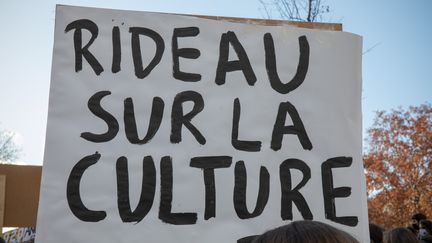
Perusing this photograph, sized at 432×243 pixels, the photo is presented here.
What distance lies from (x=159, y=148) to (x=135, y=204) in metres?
0.24

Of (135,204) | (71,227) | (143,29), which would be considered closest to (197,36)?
(143,29)

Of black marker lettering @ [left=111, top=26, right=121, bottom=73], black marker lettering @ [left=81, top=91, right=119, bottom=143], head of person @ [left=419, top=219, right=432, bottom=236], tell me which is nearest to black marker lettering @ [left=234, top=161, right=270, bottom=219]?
black marker lettering @ [left=81, top=91, right=119, bottom=143]

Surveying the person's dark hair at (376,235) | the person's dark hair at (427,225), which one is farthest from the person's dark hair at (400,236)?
the person's dark hair at (427,225)

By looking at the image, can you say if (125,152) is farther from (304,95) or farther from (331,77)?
(331,77)

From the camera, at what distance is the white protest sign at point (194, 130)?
1.83m

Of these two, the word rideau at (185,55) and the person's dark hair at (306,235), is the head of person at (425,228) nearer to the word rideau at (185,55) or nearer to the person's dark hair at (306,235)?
the word rideau at (185,55)

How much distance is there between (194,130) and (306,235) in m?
1.12

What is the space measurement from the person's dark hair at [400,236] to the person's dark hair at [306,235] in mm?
2604

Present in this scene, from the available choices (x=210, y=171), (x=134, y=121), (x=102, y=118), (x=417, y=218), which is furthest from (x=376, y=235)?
(x=417, y=218)

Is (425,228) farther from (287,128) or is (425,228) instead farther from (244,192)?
(244,192)

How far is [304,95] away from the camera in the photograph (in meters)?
2.08

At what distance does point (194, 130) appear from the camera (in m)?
1.95

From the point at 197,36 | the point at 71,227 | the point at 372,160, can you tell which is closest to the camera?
the point at 71,227

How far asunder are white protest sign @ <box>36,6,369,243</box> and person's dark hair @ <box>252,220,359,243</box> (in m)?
1.00
